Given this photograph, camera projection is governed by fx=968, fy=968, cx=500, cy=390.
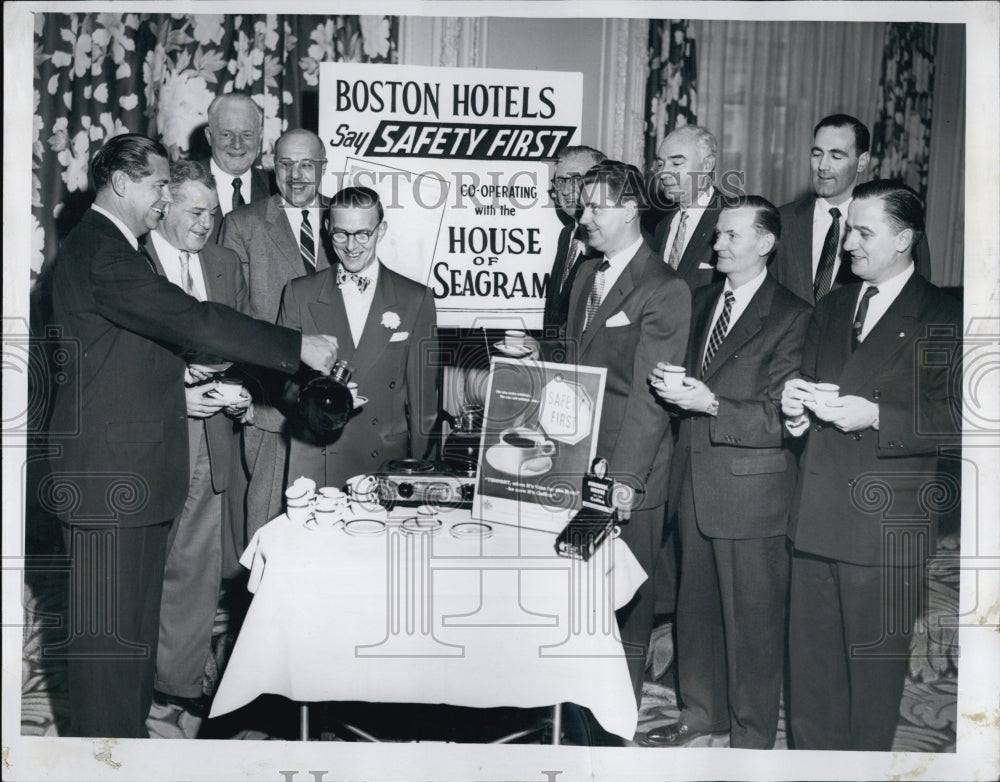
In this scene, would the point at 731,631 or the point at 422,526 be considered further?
the point at 731,631

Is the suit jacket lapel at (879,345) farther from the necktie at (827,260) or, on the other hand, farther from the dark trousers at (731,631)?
the dark trousers at (731,631)

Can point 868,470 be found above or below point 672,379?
below

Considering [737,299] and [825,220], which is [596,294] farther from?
[825,220]

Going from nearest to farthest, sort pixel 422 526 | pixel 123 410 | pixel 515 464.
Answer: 1. pixel 422 526
2. pixel 515 464
3. pixel 123 410

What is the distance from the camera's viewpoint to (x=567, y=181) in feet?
11.1

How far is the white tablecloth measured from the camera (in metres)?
3.00

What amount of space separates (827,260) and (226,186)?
2.08m

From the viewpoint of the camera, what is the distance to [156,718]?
342 cm

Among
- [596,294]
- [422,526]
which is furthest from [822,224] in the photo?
[422,526]

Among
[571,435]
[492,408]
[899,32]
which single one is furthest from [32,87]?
[899,32]

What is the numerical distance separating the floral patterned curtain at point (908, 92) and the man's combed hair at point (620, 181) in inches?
32.8

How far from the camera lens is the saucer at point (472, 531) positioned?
307 centimetres

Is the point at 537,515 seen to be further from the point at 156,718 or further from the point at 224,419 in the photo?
the point at 156,718

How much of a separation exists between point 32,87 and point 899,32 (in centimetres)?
303
